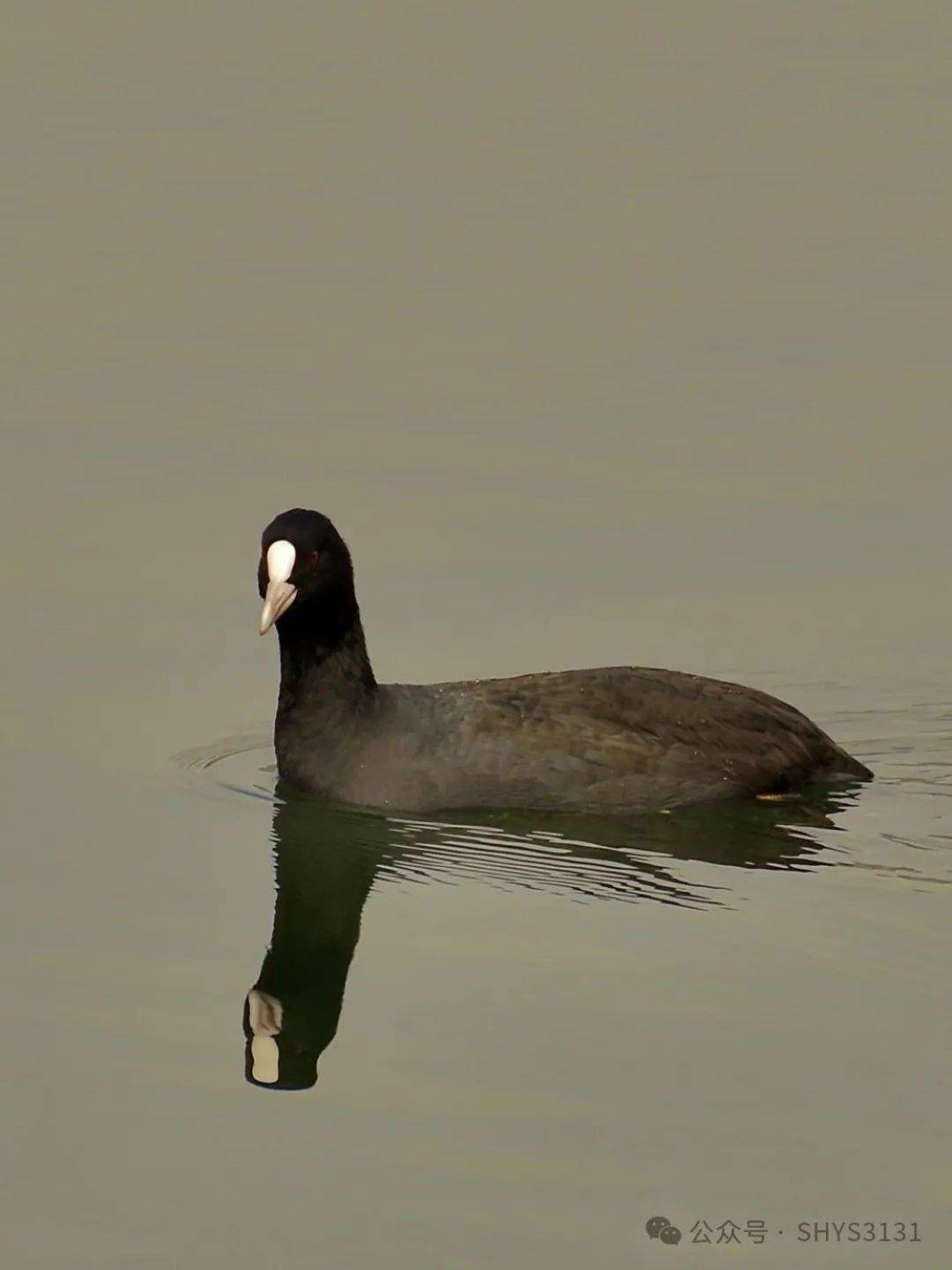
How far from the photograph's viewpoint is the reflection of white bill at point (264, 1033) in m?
8.43

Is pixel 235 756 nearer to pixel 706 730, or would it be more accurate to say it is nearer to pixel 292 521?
pixel 292 521

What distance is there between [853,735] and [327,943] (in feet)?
10.7

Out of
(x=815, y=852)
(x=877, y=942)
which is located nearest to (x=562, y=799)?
(x=815, y=852)

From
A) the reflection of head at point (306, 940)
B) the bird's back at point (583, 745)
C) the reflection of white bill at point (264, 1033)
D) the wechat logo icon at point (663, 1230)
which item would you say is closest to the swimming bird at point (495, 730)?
the bird's back at point (583, 745)

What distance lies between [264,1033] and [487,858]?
1764 mm

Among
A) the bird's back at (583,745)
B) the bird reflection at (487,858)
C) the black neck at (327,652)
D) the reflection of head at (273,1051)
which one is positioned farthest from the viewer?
the black neck at (327,652)

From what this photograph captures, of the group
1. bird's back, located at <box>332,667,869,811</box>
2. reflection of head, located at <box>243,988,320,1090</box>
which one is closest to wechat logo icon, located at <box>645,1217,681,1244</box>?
reflection of head, located at <box>243,988,320,1090</box>

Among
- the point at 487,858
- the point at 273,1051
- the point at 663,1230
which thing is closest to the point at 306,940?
the point at 487,858

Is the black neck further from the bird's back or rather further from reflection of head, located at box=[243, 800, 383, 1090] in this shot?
reflection of head, located at box=[243, 800, 383, 1090]

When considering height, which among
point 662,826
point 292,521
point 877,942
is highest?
point 292,521

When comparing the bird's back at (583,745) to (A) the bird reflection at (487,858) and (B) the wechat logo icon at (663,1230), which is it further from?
(B) the wechat logo icon at (663,1230)

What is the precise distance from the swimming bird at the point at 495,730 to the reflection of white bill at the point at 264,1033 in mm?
1881

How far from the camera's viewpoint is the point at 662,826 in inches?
424

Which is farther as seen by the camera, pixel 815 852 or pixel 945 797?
pixel 945 797
